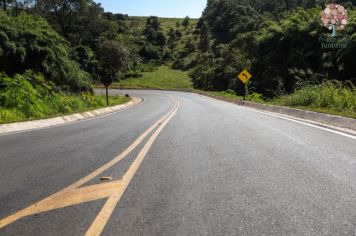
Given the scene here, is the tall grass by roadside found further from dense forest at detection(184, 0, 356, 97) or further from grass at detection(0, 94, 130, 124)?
grass at detection(0, 94, 130, 124)

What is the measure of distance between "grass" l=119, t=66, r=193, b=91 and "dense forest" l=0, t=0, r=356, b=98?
2689mm

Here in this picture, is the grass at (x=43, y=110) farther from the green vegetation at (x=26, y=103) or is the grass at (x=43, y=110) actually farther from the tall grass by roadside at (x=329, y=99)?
the tall grass by roadside at (x=329, y=99)

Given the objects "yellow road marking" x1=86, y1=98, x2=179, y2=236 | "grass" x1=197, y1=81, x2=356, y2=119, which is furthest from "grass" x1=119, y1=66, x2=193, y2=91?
"yellow road marking" x1=86, y1=98, x2=179, y2=236

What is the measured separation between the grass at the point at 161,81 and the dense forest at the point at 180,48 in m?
2.69

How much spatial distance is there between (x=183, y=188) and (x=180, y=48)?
12100cm

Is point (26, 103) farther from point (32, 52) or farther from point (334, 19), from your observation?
point (334, 19)

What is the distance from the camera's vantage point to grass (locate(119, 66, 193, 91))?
271ft

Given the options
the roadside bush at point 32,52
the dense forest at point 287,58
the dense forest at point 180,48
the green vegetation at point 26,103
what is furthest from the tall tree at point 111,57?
the green vegetation at point 26,103

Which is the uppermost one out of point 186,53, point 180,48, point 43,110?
point 180,48

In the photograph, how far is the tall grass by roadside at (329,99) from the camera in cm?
1501

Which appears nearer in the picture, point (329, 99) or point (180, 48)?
point (329, 99)

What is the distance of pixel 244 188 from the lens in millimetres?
5066

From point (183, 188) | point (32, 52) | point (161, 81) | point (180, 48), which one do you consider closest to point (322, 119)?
point (183, 188)

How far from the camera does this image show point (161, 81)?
8844 centimetres
